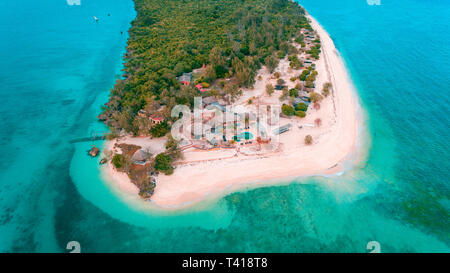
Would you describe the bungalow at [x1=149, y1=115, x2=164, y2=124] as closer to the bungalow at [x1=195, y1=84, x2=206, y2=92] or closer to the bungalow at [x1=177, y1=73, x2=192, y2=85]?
the bungalow at [x1=195, y1=84, x2=206, y2=92]

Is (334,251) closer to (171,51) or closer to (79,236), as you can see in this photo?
(79,236)

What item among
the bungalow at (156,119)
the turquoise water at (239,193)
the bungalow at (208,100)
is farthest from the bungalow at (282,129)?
the bungalow at (156,119)

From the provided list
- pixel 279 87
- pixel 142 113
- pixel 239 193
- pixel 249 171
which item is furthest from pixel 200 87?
pixel 239 193

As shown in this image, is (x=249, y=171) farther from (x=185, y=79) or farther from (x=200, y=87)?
(x=185, y=79)

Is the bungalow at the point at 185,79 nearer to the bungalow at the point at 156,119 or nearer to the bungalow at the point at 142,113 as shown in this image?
the bungalow at the point at 142,113

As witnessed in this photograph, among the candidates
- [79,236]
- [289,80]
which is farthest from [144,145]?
[289,80]

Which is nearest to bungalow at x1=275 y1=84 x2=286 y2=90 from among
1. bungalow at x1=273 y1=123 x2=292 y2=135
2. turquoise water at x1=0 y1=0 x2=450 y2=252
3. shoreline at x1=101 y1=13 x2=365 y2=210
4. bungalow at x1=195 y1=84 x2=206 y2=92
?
bungalow at x1=273 y1=123 x2=292 y2=135
